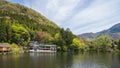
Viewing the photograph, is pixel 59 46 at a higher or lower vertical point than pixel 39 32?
lower

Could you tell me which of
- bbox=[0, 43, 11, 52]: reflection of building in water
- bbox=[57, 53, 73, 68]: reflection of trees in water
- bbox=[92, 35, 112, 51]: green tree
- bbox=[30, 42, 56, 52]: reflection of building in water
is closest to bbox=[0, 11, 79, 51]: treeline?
bbox=[30, 42, 56, 52]: reflection of building in water

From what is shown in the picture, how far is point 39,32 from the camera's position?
126m

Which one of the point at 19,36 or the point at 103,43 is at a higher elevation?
the point at 19,36

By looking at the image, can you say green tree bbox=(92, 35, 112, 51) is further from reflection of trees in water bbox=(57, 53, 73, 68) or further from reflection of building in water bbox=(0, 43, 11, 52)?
reflection of trees in water bbox=(57, 53, 73, 68)

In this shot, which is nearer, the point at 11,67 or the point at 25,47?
the point at 11,67

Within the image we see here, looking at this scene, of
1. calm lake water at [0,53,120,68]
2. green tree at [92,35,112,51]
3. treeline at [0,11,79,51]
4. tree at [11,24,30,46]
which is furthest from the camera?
green tree at [92,35,112,51]

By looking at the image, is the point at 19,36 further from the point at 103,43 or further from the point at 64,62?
the point at 103,43

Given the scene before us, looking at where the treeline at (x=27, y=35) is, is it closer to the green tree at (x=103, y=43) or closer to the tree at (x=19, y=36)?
the tree at (x=19, y=36)

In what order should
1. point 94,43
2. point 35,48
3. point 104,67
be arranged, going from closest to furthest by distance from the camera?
point 104,67 → point 35,48 → point 94,43

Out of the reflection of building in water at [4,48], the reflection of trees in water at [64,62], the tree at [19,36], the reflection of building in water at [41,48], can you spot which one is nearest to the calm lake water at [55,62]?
the reflection of trees in water at [64,62]

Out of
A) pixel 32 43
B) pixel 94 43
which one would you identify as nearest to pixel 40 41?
pixel 32 43

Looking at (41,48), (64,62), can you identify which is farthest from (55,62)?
(41,48)

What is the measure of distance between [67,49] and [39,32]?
69.4ft

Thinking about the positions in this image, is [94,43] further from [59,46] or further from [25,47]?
[25,47]
